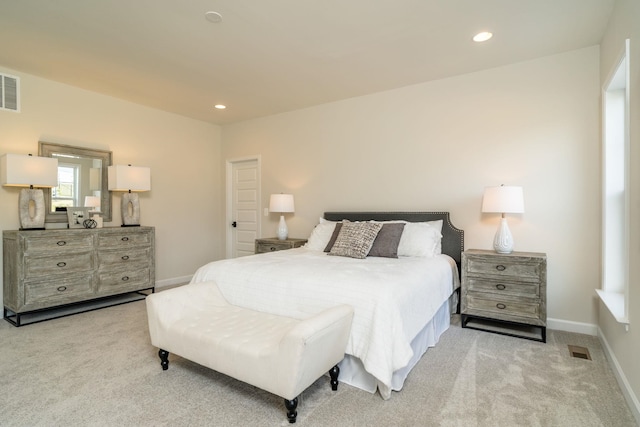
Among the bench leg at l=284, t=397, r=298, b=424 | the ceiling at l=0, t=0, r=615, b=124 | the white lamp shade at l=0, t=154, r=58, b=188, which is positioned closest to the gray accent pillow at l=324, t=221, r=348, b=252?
the ceiling at l=0, t=0, r=615, b=124

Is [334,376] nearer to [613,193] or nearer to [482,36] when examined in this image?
[613,193]

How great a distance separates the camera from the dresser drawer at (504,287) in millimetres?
2818

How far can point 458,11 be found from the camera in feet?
7.95

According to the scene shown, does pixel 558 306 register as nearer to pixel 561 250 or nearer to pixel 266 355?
pixel 561 250

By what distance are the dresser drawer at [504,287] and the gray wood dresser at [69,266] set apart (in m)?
3.85

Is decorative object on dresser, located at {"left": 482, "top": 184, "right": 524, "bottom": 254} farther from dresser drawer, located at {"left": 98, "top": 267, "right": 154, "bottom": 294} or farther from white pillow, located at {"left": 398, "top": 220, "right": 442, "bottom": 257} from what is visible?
dresser drawer, located at {"left": 98, "top": 267, "right": 154, "bottom": 294}

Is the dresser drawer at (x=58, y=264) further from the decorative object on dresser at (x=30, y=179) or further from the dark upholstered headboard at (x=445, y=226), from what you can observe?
the dark upholstered headboard at (x=445, y=226)

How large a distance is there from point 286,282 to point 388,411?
1012 millimetres

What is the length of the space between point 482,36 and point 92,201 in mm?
4666

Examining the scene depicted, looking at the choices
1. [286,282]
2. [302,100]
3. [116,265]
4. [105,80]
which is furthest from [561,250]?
[105,80]

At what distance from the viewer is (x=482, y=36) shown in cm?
277

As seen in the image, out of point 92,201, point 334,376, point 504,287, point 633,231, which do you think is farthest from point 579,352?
point 92,201

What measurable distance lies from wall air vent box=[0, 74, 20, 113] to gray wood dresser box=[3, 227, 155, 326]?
1363 mm

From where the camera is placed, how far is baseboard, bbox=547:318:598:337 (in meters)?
2.95
